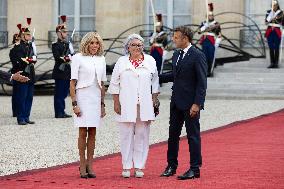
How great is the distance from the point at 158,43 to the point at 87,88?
1714cm

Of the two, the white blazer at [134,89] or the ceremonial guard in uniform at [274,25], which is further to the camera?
the ceremonial guard in uniform at [274,25]

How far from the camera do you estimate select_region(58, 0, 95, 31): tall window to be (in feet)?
109

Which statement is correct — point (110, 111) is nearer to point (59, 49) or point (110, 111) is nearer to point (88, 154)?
point (59, 49)

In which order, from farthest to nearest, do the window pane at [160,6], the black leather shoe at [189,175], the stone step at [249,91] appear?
the window pane at [160,6] < the stone step at [249,91] < the black leather shoe at [189,175]

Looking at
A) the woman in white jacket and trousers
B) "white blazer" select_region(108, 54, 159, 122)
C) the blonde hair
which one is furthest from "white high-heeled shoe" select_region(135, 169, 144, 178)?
the blonde hair

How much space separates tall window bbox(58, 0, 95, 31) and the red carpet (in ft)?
55.5

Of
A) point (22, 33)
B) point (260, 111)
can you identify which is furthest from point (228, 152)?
point (260, 111)

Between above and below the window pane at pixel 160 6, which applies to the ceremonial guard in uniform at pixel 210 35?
below

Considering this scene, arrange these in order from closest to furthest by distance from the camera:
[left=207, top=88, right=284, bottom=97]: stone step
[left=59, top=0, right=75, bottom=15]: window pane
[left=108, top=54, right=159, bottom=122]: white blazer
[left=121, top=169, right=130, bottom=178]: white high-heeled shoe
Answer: [left=121, top=169, right=130, bottom=178]: white high-heeled shoe, [left=108, top=54, right=159, bottom=122]: white blazer, [left=207, top=88, right=284, bottom=97]: stone step, [left=59, top=0, right=75, bottom=15]: window pane

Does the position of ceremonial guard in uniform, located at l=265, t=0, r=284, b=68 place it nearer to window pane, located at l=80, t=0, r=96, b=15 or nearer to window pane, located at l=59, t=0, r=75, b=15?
window pane, located at l=80, t=0, r=96, b=15

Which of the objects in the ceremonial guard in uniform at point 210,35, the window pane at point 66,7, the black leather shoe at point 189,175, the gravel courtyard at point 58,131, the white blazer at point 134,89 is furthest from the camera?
the window pane at point 66,7

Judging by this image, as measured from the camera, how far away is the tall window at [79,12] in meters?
33.1

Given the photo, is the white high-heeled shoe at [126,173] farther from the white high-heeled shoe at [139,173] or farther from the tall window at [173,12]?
the tall window at [173,12]

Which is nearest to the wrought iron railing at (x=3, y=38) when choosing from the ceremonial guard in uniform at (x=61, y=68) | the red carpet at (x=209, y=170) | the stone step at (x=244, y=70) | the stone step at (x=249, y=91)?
the stone step at (x=244, y=70)
